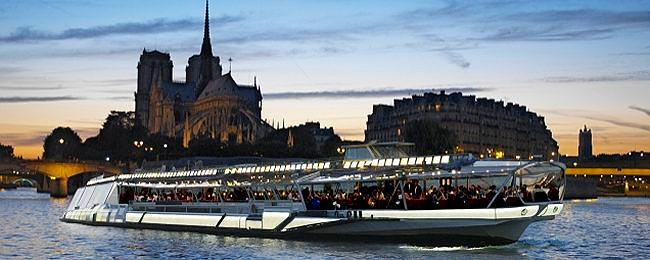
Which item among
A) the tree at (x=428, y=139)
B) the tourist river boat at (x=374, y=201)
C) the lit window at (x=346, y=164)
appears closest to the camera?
the tourist river boat at (x=374, y=201)

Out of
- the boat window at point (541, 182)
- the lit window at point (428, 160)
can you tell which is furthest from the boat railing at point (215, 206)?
the boat window at point (541, 182)

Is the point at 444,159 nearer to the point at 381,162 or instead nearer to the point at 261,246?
the point at 381,162

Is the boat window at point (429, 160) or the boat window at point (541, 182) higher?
the boat window at point (429, 160)

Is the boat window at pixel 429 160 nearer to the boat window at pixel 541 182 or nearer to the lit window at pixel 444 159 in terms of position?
the lit window at pixel 444 159

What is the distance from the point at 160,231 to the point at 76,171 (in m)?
121

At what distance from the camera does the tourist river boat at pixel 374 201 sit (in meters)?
49.2

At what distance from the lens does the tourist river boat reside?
49.2m

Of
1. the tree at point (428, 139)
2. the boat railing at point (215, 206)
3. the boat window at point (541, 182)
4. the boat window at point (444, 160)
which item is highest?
the tree at point (428, 139)

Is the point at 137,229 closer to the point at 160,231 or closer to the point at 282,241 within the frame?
the point at 160,231

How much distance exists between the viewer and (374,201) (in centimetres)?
5416

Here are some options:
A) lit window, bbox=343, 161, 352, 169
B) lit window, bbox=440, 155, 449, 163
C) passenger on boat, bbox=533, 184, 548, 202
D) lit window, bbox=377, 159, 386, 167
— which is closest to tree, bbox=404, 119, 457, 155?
lit window, bbox=343, 161, 352, 169

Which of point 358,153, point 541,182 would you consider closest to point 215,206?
point 358,153

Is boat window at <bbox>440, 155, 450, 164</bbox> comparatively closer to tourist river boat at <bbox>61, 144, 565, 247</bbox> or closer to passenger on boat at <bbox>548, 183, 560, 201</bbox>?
tourist river boat at <bbox>61, 144, 565, 247</bbox>

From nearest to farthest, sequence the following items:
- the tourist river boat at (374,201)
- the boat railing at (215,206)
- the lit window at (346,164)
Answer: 1. the tourist river boat at (374,201)
2. the lit window at (346,164)
3. the boat railing at (215,206)
